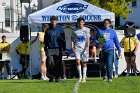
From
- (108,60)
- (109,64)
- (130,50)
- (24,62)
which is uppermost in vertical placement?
(130,50)

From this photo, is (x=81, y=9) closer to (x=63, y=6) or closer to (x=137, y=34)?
(x=63, y=6)

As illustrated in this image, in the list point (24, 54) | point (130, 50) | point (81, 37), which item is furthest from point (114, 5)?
point (81, 37)

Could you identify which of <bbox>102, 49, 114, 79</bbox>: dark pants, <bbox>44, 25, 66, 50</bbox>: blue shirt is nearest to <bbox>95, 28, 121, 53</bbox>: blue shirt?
<bbox>102, 49, 114, 79</bbox>: dark pants

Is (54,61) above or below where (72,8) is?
below

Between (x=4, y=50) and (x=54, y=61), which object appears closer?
(x=54, y=61)

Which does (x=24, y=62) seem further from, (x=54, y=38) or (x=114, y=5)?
(x=114, y=5)

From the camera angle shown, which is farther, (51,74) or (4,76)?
(4,76)

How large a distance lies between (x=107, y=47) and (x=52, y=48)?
5.60 ft

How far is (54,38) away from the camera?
51.2ft

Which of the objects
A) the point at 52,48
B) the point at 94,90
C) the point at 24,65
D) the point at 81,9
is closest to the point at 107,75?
the point at 52,48

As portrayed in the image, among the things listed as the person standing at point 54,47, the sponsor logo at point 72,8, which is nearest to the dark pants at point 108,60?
the person standing at point 54,47

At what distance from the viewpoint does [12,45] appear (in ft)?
77.5

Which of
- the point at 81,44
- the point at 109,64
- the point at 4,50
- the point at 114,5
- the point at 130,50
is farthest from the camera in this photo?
the point at 114,5

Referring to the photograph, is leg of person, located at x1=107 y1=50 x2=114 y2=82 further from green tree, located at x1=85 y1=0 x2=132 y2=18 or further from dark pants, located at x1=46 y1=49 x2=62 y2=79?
green tree, located at x1=85 y1=0 x2=132 y2=18
